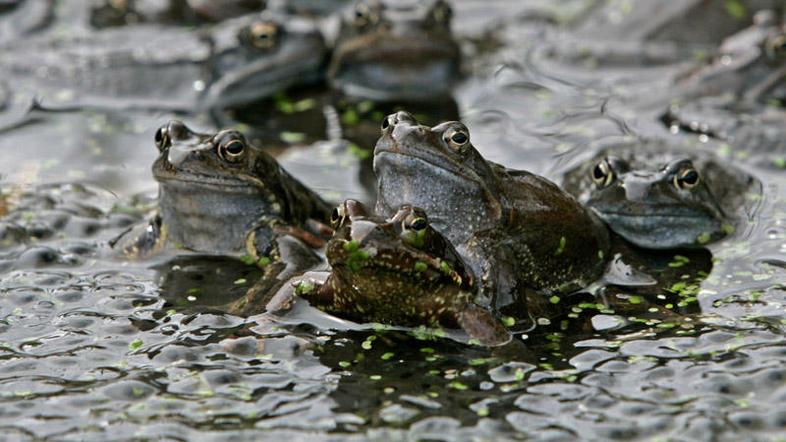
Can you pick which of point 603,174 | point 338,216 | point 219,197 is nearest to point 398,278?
point 338,216

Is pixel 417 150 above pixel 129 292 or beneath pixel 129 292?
above

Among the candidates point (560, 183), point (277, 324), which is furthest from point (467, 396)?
point (560, 183)

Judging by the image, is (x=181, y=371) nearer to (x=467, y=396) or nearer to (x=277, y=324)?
(x=277, y=324)

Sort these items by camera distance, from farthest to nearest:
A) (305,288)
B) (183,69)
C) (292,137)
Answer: (183,69)
(292,137)
(305,288)

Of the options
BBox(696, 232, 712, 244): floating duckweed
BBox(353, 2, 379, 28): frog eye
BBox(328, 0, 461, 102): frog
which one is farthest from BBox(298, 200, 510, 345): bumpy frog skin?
BBox(353, 2, 379, 28): frog eye

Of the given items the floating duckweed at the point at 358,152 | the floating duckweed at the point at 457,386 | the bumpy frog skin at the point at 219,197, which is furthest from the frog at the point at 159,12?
the floating duckweed at the point at 457,386

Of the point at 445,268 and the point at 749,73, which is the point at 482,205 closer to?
the point at 445,268
